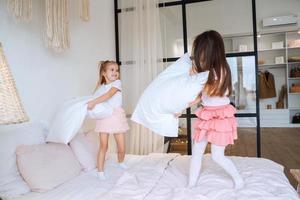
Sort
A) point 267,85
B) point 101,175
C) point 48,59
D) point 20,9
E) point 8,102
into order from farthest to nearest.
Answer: point 267,85 → point 48,59 → point 101,175 → point 20,9 → point 8,102

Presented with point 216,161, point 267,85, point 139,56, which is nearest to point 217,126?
point 216,161

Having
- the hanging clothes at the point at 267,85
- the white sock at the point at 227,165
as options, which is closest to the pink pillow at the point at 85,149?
the white sock at the point at 227,165

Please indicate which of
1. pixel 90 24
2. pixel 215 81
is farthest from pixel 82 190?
pixel 90 24

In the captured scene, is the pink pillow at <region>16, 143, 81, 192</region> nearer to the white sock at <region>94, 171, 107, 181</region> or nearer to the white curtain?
the white sock at <region>94, 171, 107, 181</region>

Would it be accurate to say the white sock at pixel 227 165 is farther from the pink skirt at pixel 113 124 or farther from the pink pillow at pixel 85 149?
the pink pillow at pixel 85 149

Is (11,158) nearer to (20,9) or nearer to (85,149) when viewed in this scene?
(85,149)

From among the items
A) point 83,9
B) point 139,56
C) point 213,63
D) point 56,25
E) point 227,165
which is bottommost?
point 227,165

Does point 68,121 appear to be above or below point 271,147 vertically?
above

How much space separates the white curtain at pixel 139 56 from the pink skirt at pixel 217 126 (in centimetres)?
133

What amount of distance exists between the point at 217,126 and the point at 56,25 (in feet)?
4.26

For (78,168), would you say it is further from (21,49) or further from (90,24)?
(90,24)

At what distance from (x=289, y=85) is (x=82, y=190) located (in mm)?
5556

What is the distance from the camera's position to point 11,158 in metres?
1.55

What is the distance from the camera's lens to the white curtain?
9.99 ft
